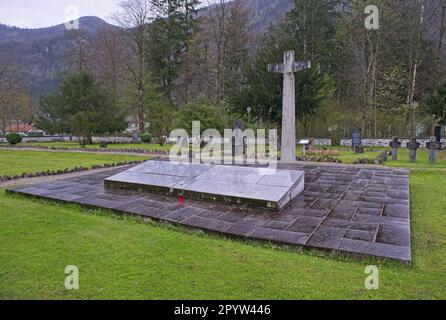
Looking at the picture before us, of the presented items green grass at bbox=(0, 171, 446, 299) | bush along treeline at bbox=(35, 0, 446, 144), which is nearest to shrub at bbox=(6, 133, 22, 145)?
bush along treeline at bbox=(35, 0, 446, 144)

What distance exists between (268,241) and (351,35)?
22222 millimetres

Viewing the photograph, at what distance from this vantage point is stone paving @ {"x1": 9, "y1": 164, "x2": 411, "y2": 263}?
388cm

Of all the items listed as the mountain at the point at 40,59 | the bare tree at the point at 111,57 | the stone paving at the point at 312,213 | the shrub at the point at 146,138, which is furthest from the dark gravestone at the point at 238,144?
the mountain at the point at 40,59

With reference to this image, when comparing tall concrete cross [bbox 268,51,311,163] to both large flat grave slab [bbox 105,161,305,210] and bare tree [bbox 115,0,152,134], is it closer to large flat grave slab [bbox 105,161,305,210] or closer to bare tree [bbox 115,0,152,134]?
large flat grave slab [bbox 105,161,305,210]

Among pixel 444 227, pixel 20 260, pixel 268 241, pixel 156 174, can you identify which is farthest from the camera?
pixel 156 174

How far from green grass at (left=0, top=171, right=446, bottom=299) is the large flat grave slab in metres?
1.34

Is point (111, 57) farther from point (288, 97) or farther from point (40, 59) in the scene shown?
point (40, 59)

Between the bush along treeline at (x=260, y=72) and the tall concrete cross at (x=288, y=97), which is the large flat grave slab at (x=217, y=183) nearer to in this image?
the tall concrete cross at (x=288, y=97)

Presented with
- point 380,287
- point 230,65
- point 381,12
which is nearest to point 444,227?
point 380,287

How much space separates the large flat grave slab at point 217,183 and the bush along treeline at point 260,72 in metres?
12.4

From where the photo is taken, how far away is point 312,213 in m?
5.00

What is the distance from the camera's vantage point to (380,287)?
289 centimetres

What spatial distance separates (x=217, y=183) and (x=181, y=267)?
294 centimetres
